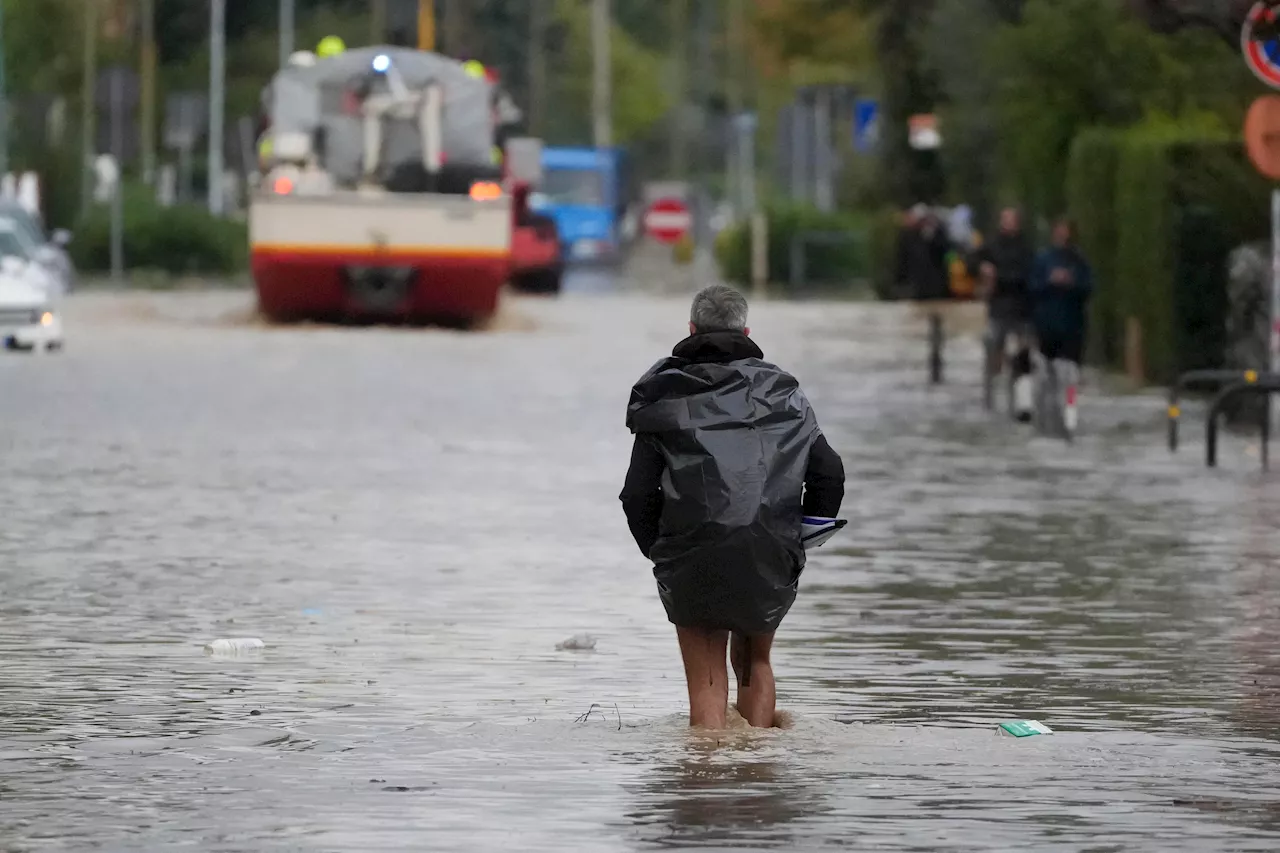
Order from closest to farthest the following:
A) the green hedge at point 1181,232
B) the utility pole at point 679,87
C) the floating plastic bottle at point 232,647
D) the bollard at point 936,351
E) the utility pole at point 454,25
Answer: the floating plastic bottle at point 232,647 → the green hedge at point 1181,232 → the bollard at point 936,351 → the utility pole at point 454,25 → the utility pole at point 679,87

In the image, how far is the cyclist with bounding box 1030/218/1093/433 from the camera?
82.7 ft

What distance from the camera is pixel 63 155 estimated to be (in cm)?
7325

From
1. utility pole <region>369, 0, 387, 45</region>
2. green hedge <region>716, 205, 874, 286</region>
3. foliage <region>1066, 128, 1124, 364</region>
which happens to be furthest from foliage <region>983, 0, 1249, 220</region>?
utility pole <region>369, 0, 387, 45</region>

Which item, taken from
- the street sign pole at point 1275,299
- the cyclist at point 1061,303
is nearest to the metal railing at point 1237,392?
the street sign pole at point 1275,299

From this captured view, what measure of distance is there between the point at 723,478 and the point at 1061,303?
1576cm

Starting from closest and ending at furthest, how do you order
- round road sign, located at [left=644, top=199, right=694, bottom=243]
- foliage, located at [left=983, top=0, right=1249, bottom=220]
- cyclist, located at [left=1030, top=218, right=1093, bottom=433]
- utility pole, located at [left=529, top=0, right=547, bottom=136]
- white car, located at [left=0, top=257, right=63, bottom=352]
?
cyclist, located at [left=1030, top=218, right=1093, bottom=433] < foliage, located at [left=983, top=0, right=1249, bottom=220] < white car, located at [left=0, top=257, right=63, bottom=352] < round road sign, located at [left=644, top=199, right=694, bottom=243] < utility pole, located at [left=529, top=0, right=547, bottom=136]

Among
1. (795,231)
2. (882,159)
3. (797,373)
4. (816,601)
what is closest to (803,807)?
(816,601)

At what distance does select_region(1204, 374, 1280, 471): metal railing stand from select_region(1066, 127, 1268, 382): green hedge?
594 centimetres

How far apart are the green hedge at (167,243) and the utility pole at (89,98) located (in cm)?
534

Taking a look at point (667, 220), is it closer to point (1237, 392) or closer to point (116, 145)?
point (116, 145)

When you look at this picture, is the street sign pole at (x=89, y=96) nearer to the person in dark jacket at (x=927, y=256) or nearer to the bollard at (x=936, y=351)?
the person in dark jacket at (x=927, y=256)

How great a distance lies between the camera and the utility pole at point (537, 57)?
119 m

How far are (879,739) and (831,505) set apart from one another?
759 millimetres

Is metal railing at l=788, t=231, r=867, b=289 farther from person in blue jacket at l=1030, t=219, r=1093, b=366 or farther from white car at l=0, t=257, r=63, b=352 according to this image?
person in blue jacket at l=1030, t=219, r=1093, b=366
